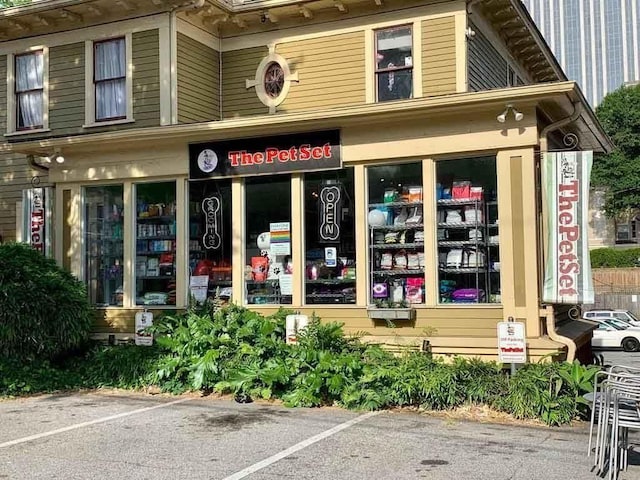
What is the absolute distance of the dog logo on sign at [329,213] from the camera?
470 inches

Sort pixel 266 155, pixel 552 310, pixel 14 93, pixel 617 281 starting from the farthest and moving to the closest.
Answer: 1. pixel 617 281
2. pixel 14 93
3. pixel 266 155
4. pixel 552 310

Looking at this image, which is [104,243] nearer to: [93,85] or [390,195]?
[93,85]

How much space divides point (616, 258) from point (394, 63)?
3530 centimetres

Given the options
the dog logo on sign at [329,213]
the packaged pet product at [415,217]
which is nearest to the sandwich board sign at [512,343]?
the packaged pet product at [415,217]

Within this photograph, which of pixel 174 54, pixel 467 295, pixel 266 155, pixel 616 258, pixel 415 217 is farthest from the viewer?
pixel 616 258

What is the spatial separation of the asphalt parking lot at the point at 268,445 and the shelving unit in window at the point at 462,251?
238cm

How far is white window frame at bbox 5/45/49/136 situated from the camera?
633 inches

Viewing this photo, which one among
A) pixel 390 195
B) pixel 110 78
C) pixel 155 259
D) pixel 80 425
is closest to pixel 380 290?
pixel 390 195

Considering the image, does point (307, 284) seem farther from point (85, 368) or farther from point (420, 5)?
point (420, 5)

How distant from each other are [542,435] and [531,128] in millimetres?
4485

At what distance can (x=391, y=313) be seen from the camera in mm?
11156

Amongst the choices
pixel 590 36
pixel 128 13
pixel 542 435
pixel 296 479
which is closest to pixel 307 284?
pixel 542 435

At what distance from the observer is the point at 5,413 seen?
991 centimetres

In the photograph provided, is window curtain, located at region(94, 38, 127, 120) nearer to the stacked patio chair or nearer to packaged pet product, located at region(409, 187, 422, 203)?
packaged pet product, located at region(409, 187, 422, 203)
